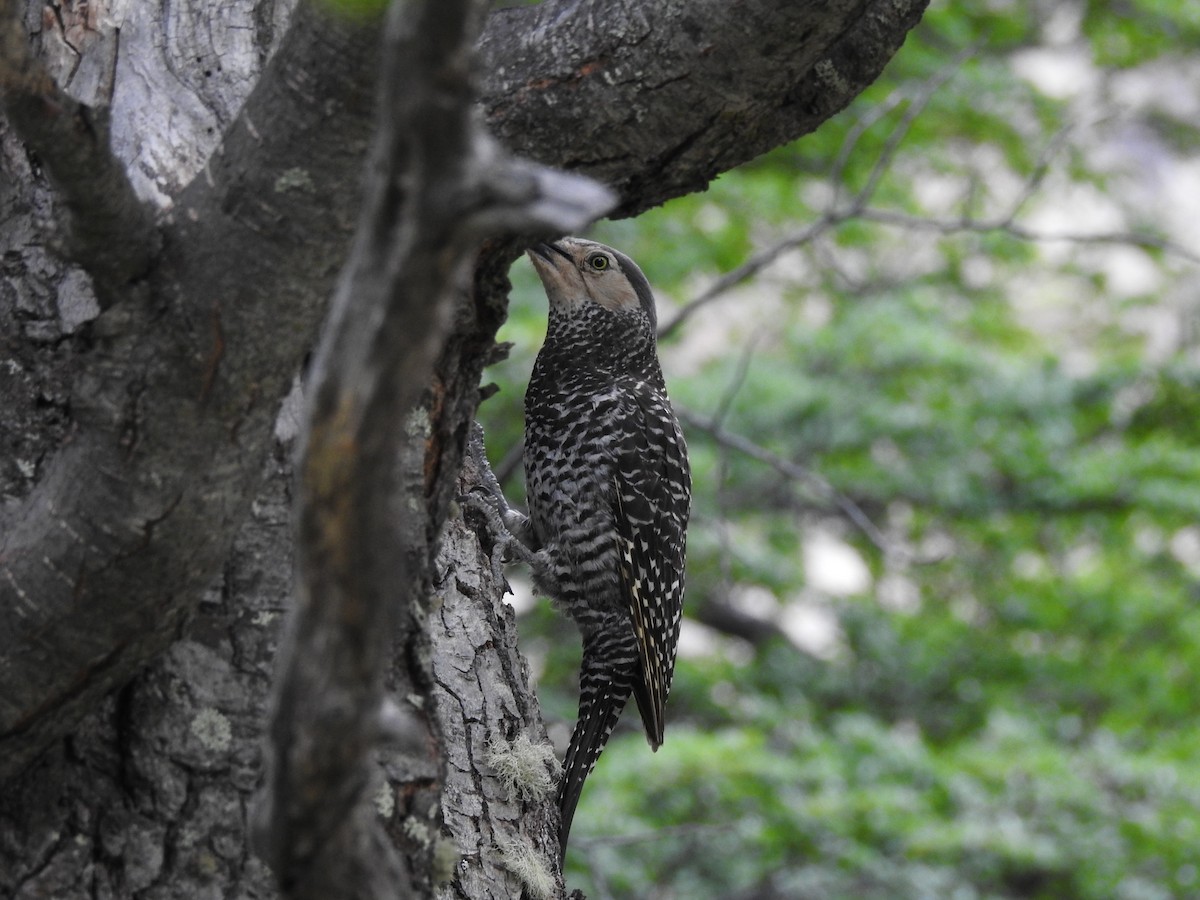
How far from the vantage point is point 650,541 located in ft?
12.2

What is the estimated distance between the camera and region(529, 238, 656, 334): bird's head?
392cm

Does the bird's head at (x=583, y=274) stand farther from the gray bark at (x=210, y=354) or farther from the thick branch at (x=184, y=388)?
the thick branch at (x=184, y=388)

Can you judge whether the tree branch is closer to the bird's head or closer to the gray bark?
the gray bark

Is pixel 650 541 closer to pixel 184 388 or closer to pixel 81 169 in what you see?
pixel 184 388

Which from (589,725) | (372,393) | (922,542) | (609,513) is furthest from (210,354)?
(922,542)

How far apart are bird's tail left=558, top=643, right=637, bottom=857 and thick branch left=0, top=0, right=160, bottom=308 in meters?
1.81

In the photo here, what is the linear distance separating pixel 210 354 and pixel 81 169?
242 mm

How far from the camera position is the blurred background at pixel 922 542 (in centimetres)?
505

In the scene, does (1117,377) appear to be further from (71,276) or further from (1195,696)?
(71,276)

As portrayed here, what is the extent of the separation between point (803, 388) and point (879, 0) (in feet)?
13.6

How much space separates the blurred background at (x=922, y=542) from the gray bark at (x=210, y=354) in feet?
6.68

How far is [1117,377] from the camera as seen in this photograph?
6.05 m

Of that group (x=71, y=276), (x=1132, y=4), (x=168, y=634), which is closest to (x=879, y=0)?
(x=71, y=276)

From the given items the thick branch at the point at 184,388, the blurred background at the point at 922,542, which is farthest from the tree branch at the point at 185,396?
the blurred background at the point at 922,542
